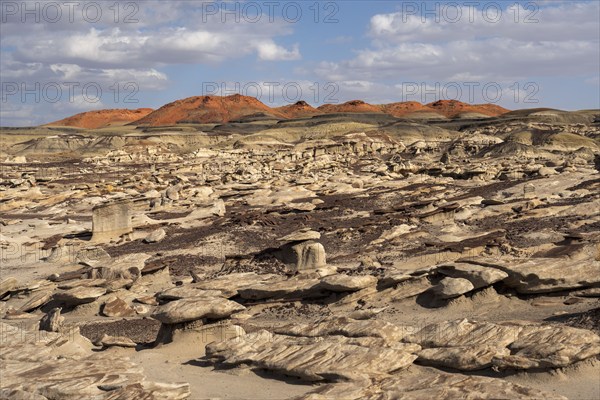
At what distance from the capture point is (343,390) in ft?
30.4

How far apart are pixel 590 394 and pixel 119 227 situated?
20.6 meters

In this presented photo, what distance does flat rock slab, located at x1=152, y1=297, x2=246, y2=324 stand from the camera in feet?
43.1

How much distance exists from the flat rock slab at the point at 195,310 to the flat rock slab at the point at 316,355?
4.19 feet

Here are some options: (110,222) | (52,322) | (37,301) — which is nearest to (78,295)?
(37,301)

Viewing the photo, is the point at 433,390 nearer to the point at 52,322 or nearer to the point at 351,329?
the point at 351,329

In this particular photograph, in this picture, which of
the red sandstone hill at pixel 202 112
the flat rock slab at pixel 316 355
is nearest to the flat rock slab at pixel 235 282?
the flat rock slab at pixel 316 355

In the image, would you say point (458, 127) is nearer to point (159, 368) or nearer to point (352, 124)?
point (352, 124)

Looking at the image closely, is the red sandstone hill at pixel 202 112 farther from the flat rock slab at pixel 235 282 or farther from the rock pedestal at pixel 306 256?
the flat rock slab at pixel 235 282

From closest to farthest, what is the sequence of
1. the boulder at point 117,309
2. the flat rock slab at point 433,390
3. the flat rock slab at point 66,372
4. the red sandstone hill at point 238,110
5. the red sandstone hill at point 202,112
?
1. the flat rock slab at point 433,390
2. the flat rock slab at point 66,372
3. the boulder at point 117,309
4. the red sandstone hill at point 202,112
5. the red sandstone hill at point 238,110

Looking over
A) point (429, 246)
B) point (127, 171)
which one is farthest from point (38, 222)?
point (127, 171)

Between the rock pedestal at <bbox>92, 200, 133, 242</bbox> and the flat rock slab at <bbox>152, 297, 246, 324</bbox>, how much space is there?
44.8 ft

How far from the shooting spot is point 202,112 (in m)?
186

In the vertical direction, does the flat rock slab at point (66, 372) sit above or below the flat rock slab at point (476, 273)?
below

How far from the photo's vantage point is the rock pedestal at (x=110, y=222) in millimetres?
26234
